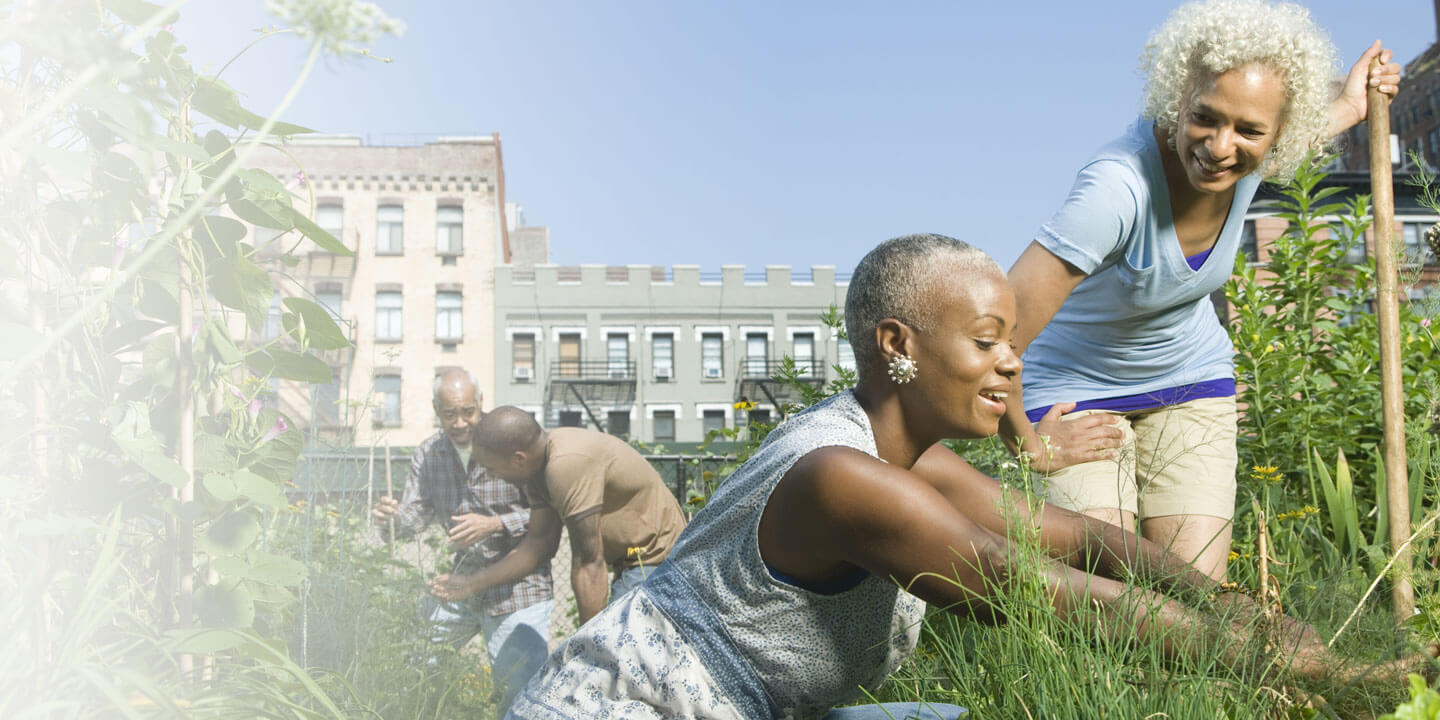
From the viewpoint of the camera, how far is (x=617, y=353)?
3856 cm

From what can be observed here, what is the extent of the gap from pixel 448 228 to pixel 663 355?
8556 mm

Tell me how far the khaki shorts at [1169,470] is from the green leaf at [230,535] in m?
1.52

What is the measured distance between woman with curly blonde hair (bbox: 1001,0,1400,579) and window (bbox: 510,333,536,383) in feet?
117

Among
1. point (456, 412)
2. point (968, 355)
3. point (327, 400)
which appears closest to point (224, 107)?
point (968, 355)

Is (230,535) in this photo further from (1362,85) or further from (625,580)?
(625,580)

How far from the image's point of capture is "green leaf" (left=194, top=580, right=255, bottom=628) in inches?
61.2

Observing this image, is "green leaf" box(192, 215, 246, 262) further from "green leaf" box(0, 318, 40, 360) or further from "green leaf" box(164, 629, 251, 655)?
"green leaf" box(164, 629, 251, 655)

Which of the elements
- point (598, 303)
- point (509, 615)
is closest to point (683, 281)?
point (598, 303)

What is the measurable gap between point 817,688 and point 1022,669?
302 mm

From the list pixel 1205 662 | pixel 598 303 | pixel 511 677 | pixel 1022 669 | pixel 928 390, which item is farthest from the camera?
pixel 598 303

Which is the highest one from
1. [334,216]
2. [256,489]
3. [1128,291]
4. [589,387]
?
[334,216]

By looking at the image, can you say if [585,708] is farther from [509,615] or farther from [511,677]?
[509,615]

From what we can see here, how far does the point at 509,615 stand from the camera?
15.6 feet

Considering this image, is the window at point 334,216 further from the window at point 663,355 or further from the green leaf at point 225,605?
the green leaf at point 225,605
